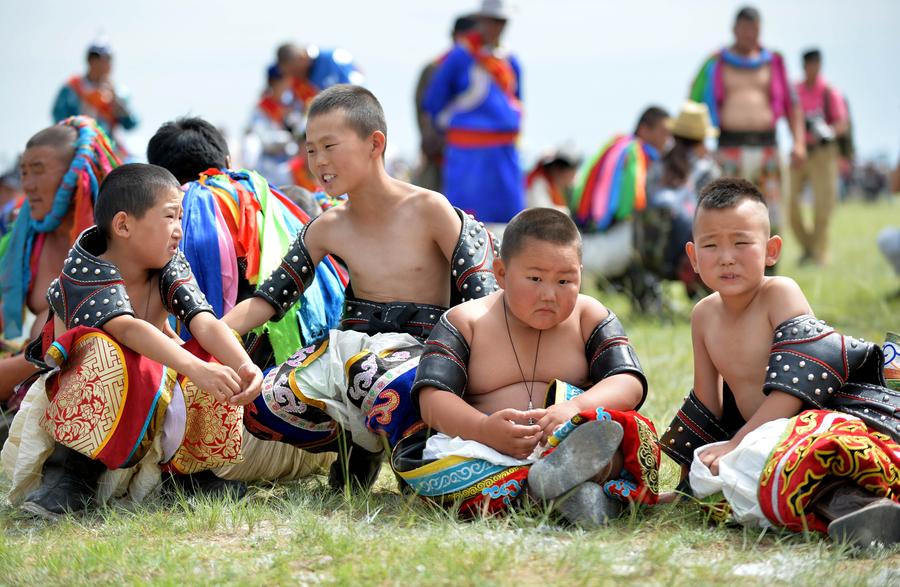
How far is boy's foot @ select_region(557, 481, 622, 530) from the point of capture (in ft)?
9.44

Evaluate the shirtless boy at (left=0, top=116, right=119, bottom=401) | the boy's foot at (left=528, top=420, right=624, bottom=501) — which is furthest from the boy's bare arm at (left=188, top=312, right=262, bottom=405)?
the shirtless boy at (left=0, top=116, right=119, bottom=401)

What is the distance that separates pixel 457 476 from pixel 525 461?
0.62 feet

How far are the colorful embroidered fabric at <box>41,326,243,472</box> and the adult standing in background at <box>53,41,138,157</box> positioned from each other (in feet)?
20.5

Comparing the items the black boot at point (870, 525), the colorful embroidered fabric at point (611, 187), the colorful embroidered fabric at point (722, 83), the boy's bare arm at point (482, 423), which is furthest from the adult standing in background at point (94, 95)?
the black boot at point (870, 525)

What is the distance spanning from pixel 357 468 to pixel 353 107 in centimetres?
116

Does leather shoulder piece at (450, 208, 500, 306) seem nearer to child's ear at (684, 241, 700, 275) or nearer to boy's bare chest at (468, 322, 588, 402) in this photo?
boy's bare chest at (468, 322, 588, 402)

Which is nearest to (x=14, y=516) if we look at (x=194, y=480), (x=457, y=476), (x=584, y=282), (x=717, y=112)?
(x=194, y=480)

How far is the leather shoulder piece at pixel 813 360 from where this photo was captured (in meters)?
2.95

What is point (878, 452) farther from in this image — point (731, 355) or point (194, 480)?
point (194, 480)

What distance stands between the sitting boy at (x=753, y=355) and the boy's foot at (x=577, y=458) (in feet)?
1.12

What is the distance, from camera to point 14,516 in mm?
3256

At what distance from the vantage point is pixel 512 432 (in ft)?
9.64

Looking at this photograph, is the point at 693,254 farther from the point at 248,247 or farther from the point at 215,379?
the point at 248,247

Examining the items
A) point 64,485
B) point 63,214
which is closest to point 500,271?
point 64,485
